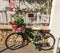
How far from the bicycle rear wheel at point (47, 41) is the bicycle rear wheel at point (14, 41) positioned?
276mm

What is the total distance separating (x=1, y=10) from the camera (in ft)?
8.00

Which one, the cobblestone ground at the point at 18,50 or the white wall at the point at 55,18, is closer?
the white wall at the point at 55,18

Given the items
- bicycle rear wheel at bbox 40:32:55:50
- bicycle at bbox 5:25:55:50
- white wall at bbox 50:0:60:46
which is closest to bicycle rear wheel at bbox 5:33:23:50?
bicycle at bbox 5:25:55:50

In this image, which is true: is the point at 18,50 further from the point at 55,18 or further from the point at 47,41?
the point at 55,18

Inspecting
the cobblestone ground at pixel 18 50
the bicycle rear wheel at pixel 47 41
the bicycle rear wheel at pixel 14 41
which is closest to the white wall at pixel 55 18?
the bicycle rear wheel at pixel 47 41

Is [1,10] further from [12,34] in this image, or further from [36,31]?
[36,31]

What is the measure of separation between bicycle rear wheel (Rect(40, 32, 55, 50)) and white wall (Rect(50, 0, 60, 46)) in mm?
81

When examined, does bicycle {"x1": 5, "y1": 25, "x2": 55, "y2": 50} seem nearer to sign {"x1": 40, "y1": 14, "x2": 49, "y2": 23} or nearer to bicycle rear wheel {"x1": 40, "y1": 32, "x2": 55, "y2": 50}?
bicycle rear wheel {"x1": 40, "y1": 32, "x2": 55, "y2": 50}

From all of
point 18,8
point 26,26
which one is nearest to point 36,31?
point 26,26

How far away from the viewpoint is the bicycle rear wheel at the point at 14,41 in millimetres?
2418

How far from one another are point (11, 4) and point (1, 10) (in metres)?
0.15

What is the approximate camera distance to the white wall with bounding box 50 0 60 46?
2215 millimetres

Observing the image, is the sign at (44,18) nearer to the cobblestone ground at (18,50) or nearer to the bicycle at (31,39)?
the bicycle at (31,39)

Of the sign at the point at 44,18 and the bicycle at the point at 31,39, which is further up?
the sign at the point at 44,18
